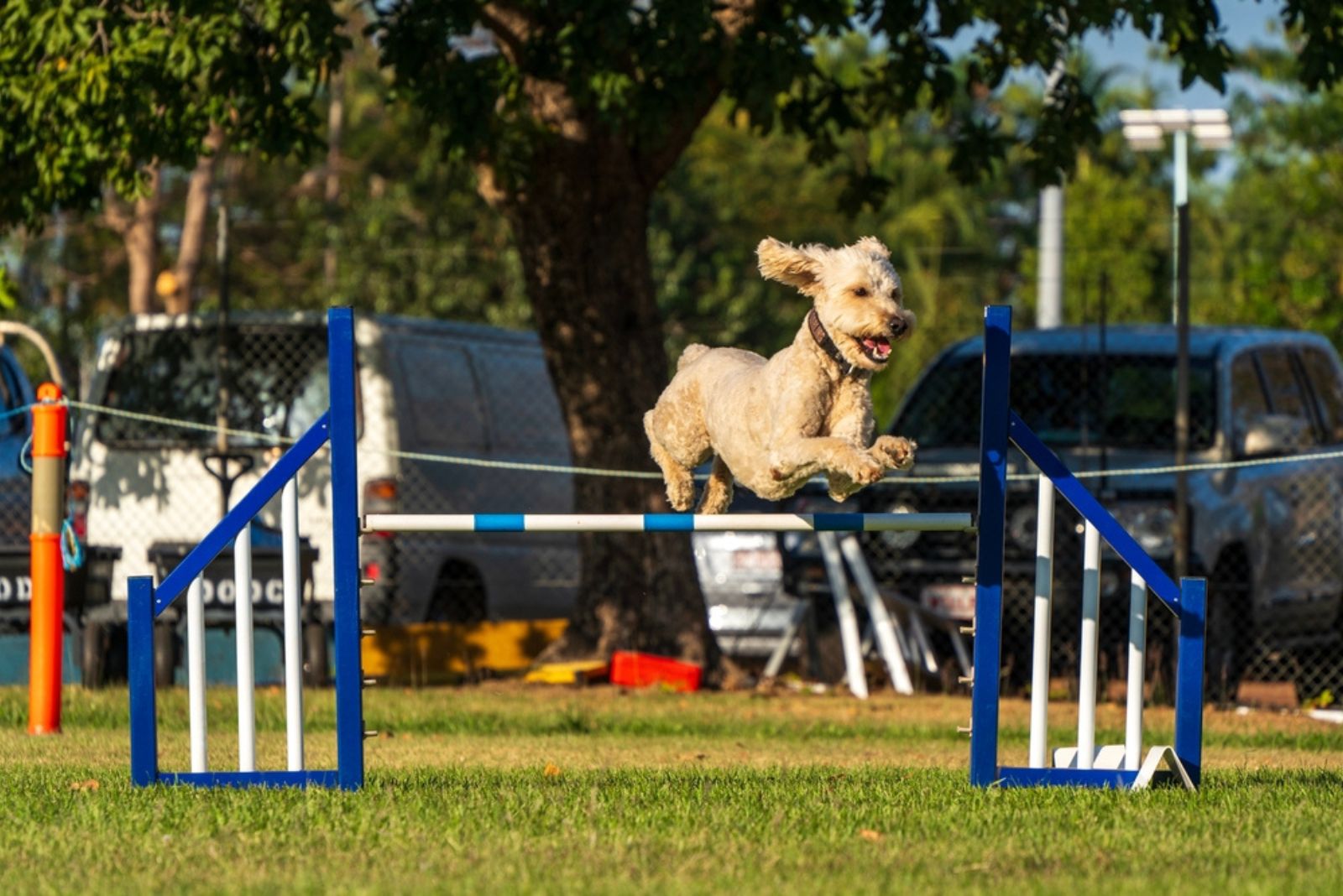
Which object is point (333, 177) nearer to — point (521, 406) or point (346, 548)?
point (521, 406)

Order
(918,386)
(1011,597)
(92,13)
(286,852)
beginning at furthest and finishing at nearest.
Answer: (918,386), (1011,597), (92,13), (286,852)

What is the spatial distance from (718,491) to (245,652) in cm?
161

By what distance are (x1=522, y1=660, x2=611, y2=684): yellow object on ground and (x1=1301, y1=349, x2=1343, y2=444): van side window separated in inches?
172

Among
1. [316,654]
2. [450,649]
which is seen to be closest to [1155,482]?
[450,649]

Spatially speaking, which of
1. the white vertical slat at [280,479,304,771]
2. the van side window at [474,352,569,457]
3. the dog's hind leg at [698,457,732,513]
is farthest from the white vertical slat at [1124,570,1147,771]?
the van side window at [474,352,569,457]

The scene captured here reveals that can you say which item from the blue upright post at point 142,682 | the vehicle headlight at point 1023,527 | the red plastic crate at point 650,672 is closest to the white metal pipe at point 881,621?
the vehicle headlight at point 1023,527

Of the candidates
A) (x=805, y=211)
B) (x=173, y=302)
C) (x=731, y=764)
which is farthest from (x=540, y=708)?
(x=805, y=211)

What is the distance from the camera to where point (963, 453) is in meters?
12.7

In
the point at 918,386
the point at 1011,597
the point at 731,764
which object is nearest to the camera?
the point at 731,764

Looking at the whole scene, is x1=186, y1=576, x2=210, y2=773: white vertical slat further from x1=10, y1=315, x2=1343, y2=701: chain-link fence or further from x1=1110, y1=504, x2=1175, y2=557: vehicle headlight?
x1=1110, y1=504, x2=1175, y2=557: vehicle headlight

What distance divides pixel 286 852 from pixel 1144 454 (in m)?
7.78

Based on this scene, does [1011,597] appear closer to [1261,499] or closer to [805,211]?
[1261,499]

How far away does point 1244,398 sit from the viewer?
41.8 ft

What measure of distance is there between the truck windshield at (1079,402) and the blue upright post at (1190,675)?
5.55 m
